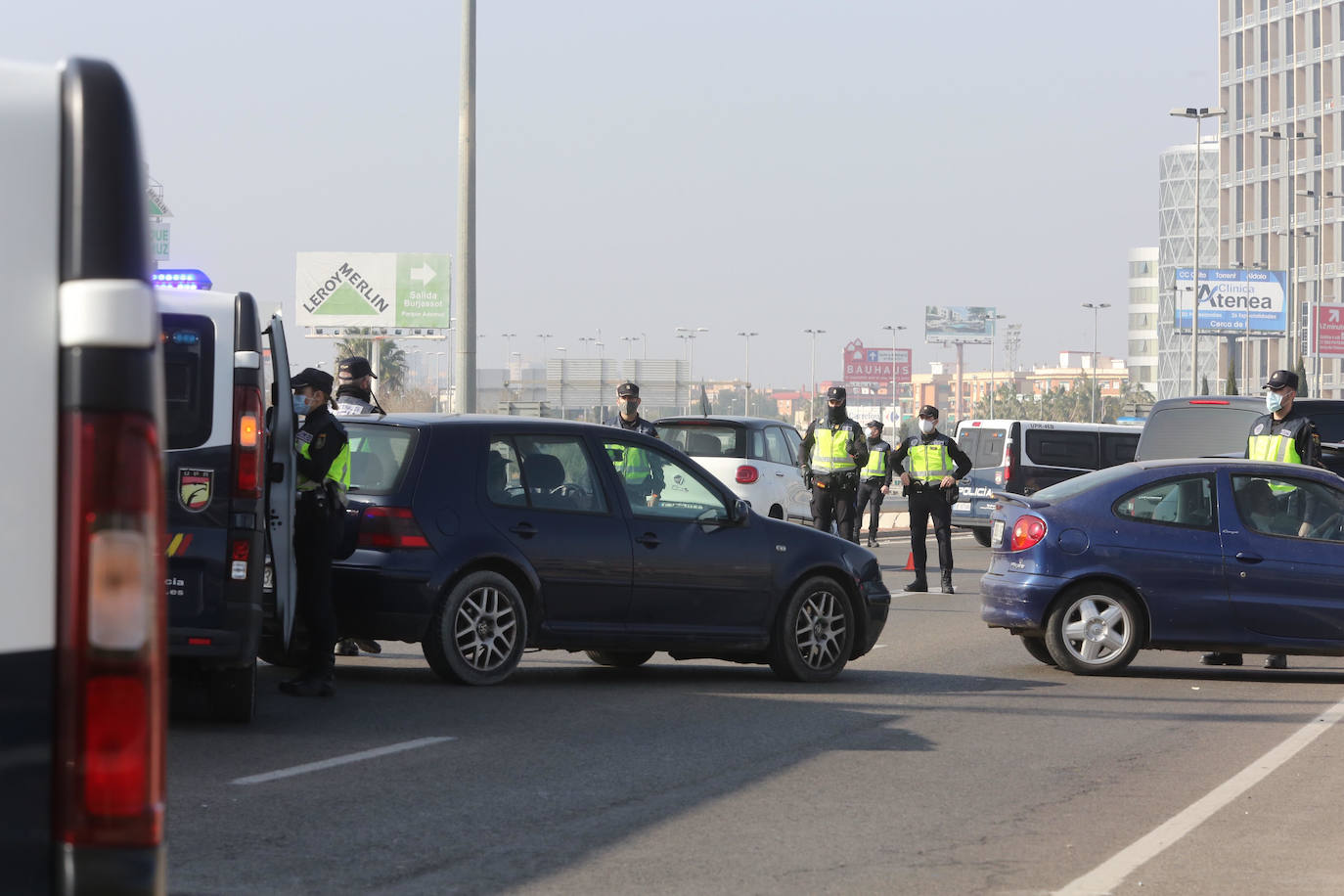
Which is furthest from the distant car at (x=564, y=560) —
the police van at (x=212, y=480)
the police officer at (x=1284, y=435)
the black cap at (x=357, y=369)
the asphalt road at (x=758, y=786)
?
the police officer at (x=1284, y=435)

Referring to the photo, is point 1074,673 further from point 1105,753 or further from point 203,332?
point 203,332

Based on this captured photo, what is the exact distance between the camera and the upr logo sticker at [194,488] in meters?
9.06

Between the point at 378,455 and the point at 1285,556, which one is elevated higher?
the point at 378,455

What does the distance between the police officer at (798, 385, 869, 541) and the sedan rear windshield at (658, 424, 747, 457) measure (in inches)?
182

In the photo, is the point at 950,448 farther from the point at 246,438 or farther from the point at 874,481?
the point at 246,438

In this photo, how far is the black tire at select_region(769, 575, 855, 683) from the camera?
11969 mm

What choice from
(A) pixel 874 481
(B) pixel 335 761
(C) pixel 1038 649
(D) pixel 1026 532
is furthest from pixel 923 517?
(B) pixel 335 761

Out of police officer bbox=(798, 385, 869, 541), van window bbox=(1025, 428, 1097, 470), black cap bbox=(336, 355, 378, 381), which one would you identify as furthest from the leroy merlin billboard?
black cap bbox=(336, 355, 378, 381)

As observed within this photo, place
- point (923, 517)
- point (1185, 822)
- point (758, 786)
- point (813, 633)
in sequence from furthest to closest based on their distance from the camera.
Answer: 1. point (923, 517)
2. point (813, 633)
3. point (758, 786)
4. point (1185, 822)

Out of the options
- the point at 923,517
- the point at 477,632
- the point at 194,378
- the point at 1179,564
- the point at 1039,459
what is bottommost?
the point at 477,632

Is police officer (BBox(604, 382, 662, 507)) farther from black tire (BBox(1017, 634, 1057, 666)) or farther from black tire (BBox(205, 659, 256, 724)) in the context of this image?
black tire (BBox(1017, 634, 1057, 666))

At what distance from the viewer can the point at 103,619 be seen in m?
2.69

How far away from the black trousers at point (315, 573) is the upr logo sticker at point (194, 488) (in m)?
1.33

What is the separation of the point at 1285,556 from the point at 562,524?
4.85 m
